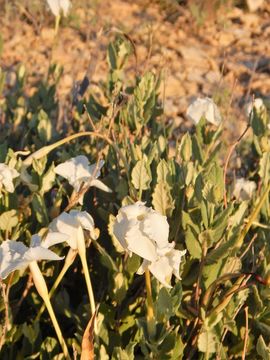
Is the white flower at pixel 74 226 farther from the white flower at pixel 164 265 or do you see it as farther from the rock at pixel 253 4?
the rock at pixel 253 4

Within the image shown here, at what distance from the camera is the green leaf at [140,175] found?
1.26m

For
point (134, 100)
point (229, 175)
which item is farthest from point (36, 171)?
point (229, 175)

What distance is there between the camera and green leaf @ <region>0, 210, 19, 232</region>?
1.25 meters

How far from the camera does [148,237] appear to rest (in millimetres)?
948

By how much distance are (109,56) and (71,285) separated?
2.31 feet

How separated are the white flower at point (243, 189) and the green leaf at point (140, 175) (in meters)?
0.39

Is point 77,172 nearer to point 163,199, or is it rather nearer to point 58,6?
point 163,199

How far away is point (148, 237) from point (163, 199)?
0.31 meters

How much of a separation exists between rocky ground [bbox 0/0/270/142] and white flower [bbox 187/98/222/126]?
4.85 ft

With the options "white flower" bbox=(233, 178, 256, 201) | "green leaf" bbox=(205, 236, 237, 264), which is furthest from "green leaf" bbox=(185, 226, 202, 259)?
"white flower" bbox=(233, 178, 256, 201)

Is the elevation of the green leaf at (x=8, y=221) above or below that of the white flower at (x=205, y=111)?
below

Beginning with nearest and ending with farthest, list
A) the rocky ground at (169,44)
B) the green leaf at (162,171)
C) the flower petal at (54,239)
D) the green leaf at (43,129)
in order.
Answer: the flower petal at (54,239), the green leaf at (162,171), the green leaf at (43,129), the rocky ground at (169,44)

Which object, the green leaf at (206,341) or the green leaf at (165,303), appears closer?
the green leaf at (165,303)

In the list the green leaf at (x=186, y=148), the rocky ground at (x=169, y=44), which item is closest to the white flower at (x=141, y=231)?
the green leaf at (x=186, y=148)
